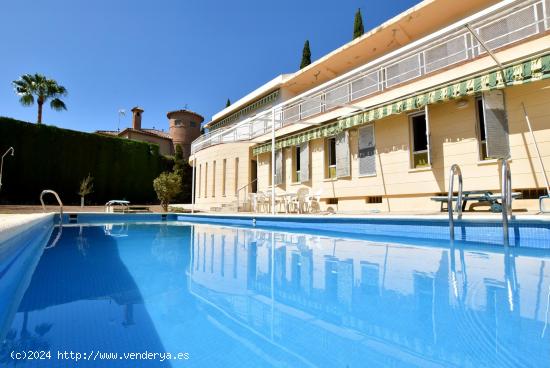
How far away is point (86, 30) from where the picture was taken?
54.6 feet

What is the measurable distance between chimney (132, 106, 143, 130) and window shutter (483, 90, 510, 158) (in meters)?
37.1

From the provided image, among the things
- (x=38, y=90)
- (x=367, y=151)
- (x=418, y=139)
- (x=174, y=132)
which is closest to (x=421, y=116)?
(x=418, y=139)

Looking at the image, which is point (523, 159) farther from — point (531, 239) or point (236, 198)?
point (236, 198)

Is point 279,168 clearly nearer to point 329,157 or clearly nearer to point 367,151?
point 329,157

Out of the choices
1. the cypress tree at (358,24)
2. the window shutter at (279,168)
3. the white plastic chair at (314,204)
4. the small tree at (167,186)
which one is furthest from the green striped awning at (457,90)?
the cypress tree at (358,24)

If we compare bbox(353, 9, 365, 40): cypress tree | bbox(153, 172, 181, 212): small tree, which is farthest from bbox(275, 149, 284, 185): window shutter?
bbox(353, 9, 365, 40): cypress tree

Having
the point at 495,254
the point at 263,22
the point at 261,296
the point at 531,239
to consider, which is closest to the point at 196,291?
the point at 261,296

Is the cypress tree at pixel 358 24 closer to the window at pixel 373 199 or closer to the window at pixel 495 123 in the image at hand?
the window at pixel 373 199

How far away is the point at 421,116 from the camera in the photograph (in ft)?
35.3

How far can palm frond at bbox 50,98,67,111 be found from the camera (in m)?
26.6

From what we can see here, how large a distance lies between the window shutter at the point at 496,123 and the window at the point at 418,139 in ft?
7.55

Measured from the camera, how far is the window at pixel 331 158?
543 inches

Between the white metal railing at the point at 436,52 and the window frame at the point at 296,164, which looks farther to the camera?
the window frame at the point at 296,164

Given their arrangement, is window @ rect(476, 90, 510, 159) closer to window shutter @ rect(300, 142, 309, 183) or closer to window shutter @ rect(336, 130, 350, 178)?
window shutter @ rect(336, 130, 350, 178)
